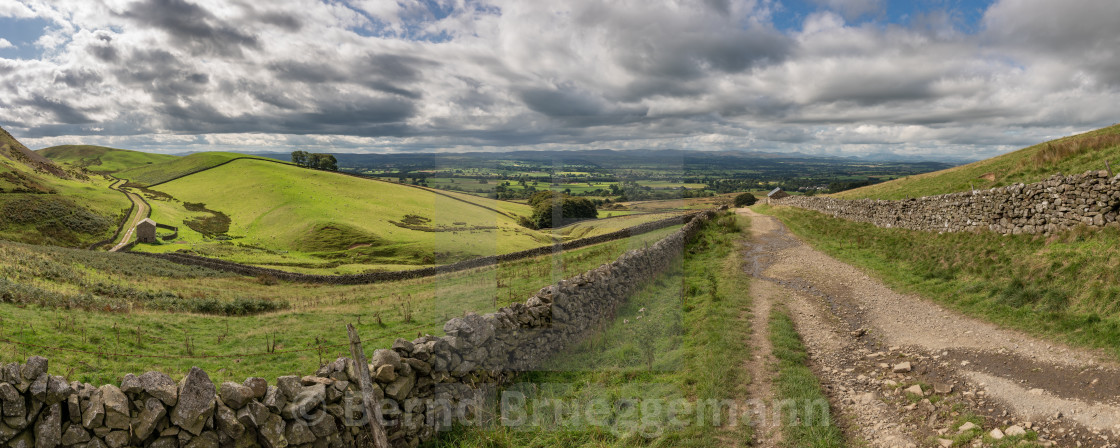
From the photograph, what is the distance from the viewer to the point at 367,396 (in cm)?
687

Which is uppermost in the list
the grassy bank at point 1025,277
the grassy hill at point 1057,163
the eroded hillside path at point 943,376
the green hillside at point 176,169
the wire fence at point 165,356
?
the green hillside at point 176,169

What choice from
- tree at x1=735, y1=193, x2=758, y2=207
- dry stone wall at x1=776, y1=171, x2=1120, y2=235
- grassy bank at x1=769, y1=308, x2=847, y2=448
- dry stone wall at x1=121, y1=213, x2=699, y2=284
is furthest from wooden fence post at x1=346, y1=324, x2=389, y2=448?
tree at x1=735, y1=193, x2=758, y2=207

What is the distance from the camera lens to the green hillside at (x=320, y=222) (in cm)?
5350

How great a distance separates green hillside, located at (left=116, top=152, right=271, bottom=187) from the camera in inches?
5458

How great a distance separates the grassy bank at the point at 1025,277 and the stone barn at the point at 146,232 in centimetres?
8455

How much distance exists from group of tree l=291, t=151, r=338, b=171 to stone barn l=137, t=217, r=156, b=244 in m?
89.5

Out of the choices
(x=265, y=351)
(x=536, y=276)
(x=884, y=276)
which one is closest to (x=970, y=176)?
(x=884, y=276)

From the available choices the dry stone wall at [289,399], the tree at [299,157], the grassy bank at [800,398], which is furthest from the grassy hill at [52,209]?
the grassy bank at [800,398]

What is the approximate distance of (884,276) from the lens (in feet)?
55.5

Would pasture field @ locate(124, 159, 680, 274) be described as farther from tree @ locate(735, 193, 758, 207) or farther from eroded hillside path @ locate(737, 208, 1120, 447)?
tree @ locate(735, 193, 758, 207)

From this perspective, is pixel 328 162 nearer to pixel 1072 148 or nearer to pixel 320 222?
pixel 320 222

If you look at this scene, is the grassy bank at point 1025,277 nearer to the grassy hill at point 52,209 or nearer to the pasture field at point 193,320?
the pasture field at point 193,320

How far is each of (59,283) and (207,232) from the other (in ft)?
194

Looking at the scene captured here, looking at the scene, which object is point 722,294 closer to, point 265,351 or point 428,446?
point 428,446
